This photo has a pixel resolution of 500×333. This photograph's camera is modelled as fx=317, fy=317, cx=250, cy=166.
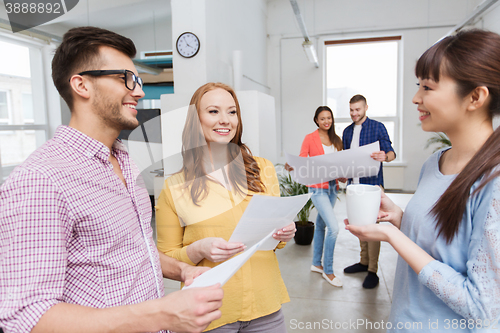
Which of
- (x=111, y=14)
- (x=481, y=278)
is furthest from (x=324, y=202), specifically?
(x=111, y=14)

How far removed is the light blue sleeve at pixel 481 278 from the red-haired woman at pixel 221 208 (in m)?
0.50

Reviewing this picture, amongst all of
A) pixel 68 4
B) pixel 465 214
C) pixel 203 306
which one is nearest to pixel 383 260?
pixel 465 214

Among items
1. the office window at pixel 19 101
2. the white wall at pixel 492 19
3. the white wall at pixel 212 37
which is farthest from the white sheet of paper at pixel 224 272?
the white wall at pixel 492 19

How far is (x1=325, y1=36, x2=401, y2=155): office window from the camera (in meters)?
6.34

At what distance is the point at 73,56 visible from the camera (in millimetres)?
849

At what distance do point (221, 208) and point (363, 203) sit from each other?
1.74 feet

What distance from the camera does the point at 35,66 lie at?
10.7ft

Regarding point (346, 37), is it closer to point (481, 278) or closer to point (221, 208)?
point (221, 208)

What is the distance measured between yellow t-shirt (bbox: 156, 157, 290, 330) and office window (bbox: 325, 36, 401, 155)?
19.2 feet

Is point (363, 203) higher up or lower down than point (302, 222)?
higher up

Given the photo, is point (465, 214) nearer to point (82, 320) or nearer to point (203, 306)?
point (203, 306)

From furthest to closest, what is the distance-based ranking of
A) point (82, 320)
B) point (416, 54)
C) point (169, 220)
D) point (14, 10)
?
1. point (416, 54)
2. point (14, 10)
3. point (169, 220)
4. point (82, 320)

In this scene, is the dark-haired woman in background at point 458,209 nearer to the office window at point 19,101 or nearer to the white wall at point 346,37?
the office window at point 19,101

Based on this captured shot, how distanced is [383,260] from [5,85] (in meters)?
4.05
